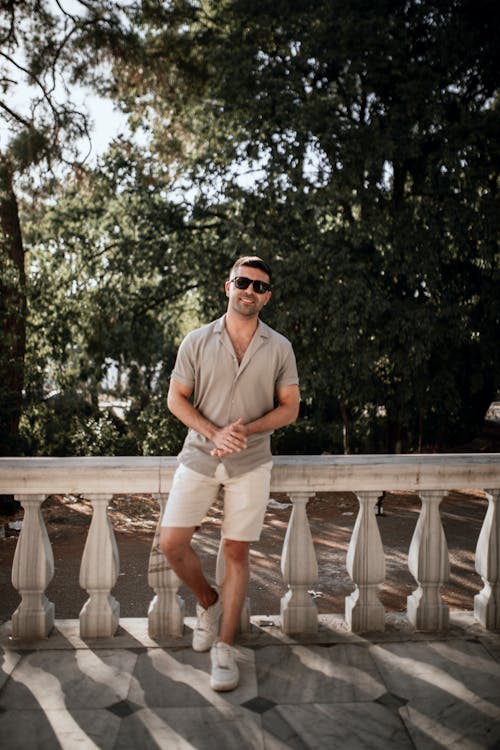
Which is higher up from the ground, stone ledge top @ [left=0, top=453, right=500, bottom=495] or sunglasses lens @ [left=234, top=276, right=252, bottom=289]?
sunglasses lens @ [left=234, top=276, right=252, bottom=289]

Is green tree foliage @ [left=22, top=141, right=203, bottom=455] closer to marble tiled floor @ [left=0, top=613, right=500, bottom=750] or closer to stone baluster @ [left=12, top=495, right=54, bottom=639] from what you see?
stone baluster @ [left=12, top=495, right=54, bottom=639]

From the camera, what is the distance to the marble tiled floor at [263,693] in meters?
2.22

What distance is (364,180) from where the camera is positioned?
10570mm

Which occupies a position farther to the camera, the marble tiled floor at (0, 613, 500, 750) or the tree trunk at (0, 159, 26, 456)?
the tree trunk at (0, 159, 26, 456)

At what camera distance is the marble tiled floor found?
2223 millimetres

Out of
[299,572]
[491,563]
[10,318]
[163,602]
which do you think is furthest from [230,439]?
[10,318]

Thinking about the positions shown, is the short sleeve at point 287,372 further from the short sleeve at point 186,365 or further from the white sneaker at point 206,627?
the white sneaker at point 206,627

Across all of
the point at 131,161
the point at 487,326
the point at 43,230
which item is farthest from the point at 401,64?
the point at 43,230

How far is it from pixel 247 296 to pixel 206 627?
153 cm

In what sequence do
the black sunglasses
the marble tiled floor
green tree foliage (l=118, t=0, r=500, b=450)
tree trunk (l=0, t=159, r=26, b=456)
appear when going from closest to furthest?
the marble tiled floor < the black sunglasses < green tree foliage (l=118, t=0, r=500, b=450) < tree trunk (l=0, t=159, r=26, b=456)

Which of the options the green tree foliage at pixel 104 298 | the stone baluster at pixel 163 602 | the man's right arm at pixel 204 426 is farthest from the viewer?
the green tree foliage at pixel 104 298

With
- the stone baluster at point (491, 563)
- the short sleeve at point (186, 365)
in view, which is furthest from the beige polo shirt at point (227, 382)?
the stone baluster at point (491, 563)

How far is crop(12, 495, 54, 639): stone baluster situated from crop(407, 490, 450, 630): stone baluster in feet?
5.82

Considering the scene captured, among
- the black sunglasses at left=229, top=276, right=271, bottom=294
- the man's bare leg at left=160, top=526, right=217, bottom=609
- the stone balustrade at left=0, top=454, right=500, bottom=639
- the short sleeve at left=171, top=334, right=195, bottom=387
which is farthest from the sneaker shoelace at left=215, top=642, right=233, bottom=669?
the black sunglasses at left=229, top=276, right=271, bottom=294
